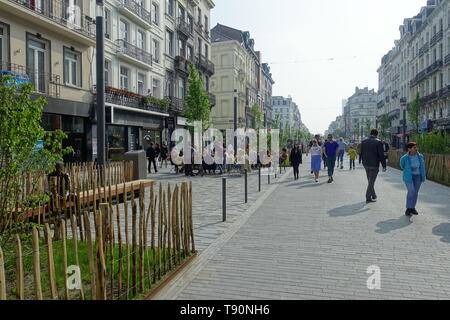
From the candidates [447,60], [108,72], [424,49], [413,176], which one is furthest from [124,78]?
[424,49]

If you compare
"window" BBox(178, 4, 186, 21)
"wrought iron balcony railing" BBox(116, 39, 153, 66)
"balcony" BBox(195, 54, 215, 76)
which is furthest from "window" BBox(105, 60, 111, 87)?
"balcony" BBox(195, 54, 215, 76)

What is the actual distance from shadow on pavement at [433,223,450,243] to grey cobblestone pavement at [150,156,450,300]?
0.05ft

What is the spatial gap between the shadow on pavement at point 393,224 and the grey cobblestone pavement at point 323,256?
0.06ft

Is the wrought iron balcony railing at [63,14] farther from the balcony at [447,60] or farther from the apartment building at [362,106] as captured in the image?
the apartment building at [362,106]

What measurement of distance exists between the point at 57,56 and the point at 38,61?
45.4 inches

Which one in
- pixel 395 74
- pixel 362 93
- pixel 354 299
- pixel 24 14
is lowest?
pixel 354 299

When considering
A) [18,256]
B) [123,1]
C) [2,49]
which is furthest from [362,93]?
[18,256]

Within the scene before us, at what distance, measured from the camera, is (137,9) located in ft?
81.8

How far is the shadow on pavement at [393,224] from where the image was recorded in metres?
6.69

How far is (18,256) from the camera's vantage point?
8.75 ft

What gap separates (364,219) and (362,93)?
489 feet

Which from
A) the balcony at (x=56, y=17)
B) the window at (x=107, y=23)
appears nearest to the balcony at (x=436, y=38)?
the window at (x=107, y=23)

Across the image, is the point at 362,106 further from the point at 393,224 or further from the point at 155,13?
the point at 393,224
